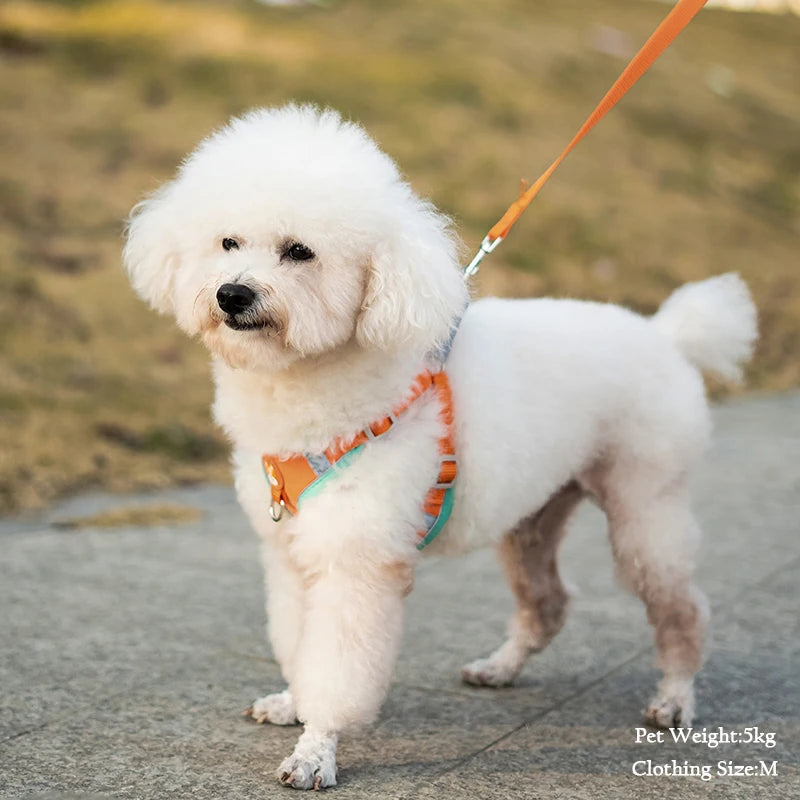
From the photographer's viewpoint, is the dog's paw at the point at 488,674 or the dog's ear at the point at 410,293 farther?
the dog's paw at the point at 488,674

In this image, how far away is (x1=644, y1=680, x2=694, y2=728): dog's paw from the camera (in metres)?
3.23

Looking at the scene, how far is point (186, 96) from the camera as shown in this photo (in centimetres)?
1283

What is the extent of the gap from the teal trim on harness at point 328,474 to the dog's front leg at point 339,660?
19 centimetres

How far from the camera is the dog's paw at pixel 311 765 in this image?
2672mm

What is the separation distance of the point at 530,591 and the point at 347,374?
120 cm

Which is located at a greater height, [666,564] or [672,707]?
[666,564]

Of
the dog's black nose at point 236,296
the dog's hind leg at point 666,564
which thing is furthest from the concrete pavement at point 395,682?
the dog's black nose at point 236,296

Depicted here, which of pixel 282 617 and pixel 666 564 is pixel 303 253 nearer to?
pixel 282 617

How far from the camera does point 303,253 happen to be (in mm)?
2670

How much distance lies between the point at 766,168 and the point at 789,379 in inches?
272

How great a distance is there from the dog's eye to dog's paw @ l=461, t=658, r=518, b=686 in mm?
1565

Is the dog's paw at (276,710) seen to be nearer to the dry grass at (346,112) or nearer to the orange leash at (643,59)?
the orange leash at (643,59)

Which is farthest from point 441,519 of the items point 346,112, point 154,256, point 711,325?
point 346,112

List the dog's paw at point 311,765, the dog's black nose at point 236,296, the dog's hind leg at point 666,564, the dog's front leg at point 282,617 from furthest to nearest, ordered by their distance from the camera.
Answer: the dog's hind leg at point 666,564, the dog's front leg at point 282,617, the dog's paw at point 311,765, the dog's black nose at point 236,296
